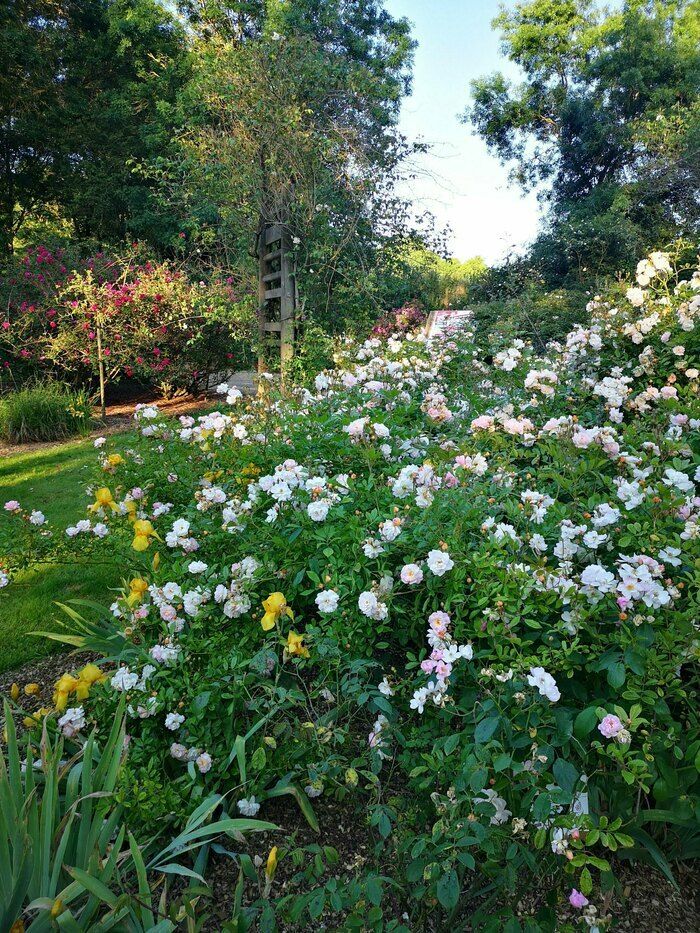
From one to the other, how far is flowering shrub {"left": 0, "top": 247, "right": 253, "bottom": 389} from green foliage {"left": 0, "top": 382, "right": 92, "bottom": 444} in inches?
32.9

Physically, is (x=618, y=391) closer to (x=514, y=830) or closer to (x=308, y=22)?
(x=514, y=830)

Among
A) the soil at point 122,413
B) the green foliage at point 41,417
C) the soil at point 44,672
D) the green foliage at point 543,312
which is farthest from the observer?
the green foliage at point 543,312

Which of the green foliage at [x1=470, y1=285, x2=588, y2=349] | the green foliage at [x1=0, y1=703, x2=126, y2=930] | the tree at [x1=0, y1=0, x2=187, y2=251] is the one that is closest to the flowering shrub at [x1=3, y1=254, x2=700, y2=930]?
the green foliage at [x1=0, y1=703, x2=126, y2=930]

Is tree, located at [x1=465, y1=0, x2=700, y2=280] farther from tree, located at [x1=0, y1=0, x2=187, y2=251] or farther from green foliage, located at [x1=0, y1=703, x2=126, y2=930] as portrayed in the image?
green foliage, located at [x1=0, y1=703, x2=126, y2=930]

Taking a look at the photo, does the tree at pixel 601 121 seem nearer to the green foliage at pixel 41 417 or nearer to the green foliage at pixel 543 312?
the green foliage at pixel 543 312

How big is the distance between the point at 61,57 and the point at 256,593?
668 inches

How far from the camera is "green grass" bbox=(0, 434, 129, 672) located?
9.04 ft

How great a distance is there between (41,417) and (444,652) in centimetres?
649

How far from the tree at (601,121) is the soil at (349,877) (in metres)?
13.8

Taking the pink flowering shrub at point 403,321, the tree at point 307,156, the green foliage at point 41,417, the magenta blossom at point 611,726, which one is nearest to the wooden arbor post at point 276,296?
the tree at point 307,156

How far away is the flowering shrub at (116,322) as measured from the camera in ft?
25.0

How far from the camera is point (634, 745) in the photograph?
A: 1.56 metres

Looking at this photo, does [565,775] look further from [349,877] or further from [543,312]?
[543,312]

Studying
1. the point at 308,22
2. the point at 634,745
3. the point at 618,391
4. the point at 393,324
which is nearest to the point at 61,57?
the point at 308,22
